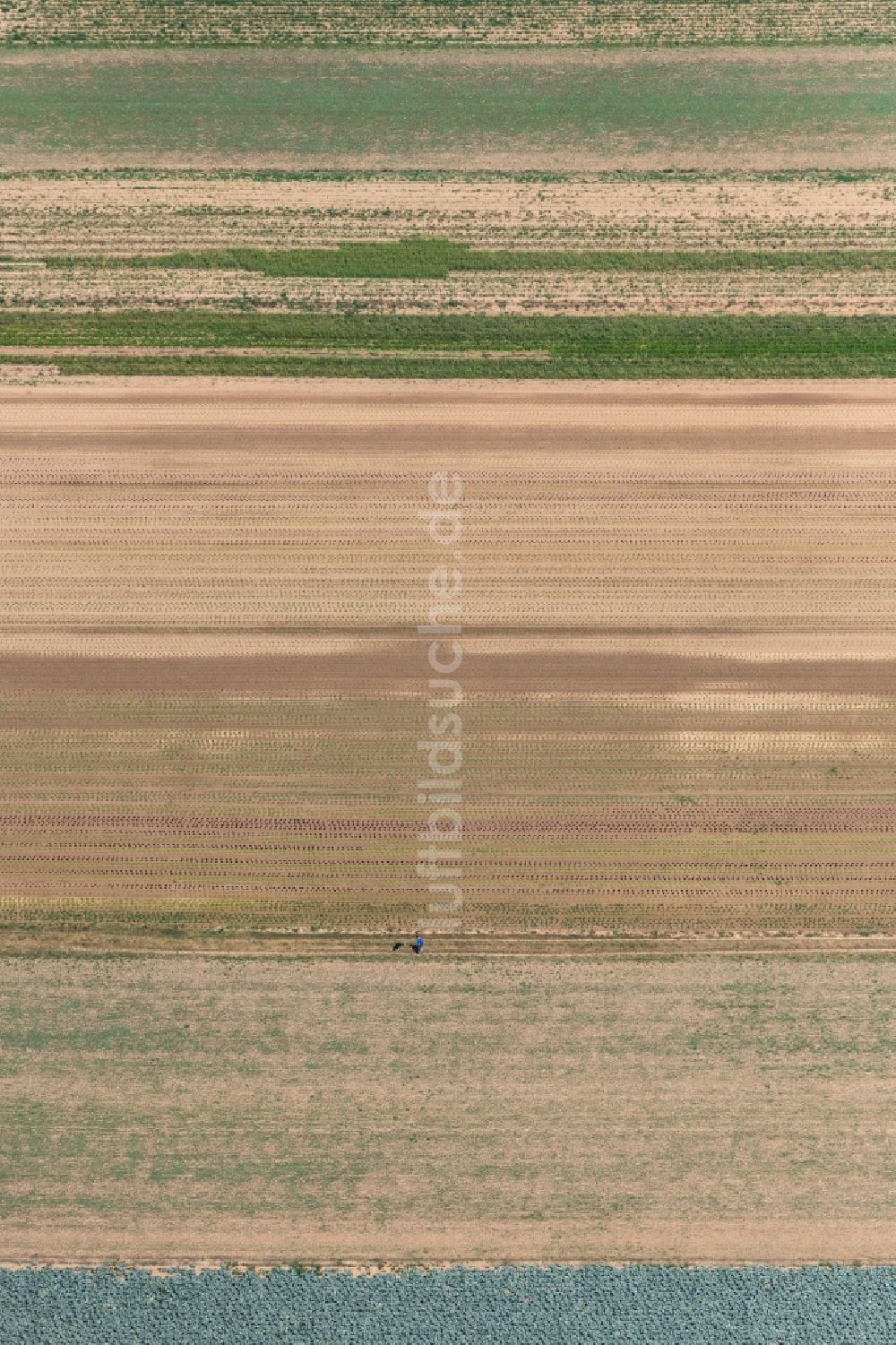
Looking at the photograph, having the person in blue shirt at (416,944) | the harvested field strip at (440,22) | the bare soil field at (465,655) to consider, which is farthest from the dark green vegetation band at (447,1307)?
the harvested field strip at (440,22)

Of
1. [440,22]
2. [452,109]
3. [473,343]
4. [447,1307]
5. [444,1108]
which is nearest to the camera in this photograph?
[447,1307]

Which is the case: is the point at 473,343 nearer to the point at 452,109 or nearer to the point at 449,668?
the point at 452,109

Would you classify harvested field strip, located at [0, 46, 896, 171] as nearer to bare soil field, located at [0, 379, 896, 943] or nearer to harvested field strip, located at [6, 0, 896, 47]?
harvested field strip, located at [6, 0, 896, 47]

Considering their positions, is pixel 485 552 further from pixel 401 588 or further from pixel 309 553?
pixel 309 553

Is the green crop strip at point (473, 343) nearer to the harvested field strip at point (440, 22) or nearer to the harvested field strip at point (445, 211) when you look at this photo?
the harvested field strip at point (445, 211)

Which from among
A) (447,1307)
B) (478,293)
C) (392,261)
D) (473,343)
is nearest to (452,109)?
(392,261)
